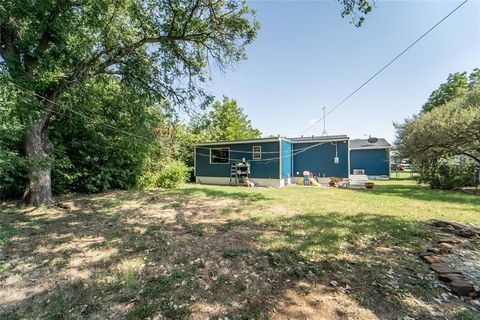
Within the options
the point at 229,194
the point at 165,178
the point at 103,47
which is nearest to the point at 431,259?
the point at 229,194

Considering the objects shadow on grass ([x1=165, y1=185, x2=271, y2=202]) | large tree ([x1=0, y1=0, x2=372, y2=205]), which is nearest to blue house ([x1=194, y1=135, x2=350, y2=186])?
shadow on grass ([x1=165, y1=185, x2=271, y2=202])

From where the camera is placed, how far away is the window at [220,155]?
14484 millimetres

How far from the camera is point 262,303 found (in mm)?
2219

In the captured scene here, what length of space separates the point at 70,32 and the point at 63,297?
6.40 m

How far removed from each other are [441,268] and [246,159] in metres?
11.4

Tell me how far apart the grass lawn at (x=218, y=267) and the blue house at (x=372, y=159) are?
47.2ft

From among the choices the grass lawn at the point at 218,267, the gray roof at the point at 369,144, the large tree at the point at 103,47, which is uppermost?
the large tree at the point at 103,47

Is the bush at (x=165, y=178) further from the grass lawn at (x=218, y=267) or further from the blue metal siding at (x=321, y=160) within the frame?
the blue metal siding at (x=321, y=160)

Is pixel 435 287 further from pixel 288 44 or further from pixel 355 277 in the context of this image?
pixel 288 44

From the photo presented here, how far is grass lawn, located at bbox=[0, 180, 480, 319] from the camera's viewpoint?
2.13m

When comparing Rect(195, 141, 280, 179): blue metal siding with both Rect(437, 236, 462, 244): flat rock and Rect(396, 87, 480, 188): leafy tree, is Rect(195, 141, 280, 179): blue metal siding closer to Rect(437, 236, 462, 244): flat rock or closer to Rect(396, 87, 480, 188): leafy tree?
Rect(396, 87, 480, 188): leafy tree

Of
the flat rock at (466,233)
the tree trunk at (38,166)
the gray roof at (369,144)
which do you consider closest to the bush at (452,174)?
the gray roof at (369,144)

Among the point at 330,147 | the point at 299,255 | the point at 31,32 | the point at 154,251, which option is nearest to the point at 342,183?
the point at 330,147

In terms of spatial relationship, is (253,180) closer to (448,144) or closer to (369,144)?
(448,144)
